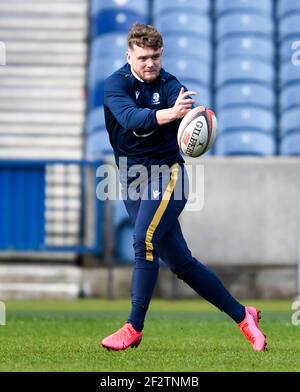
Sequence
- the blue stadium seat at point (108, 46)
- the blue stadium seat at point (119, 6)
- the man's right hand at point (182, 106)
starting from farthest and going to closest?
the blue stadium seat at point (119, 6)
the blue stadium seat at point (108, 46)
the man's right hand at point (182, 106)

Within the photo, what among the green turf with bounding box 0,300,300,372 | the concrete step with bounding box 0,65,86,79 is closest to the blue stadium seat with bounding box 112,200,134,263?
the green turf with bounding box 0,300,300,372

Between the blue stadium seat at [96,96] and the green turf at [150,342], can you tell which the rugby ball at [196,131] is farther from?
the blue stadium seat at [96,96]

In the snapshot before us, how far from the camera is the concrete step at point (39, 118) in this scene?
1373 centimetres

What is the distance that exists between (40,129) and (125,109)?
8.07 meters

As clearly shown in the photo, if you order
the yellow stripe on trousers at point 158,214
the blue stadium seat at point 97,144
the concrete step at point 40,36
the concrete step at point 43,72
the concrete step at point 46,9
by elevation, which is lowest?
the yellow stripe on trousers at point 158,214

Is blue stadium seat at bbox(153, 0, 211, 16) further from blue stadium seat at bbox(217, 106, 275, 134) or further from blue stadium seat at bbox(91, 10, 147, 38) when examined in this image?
blue stadium seat at bbox(217, 106, 275, 134)

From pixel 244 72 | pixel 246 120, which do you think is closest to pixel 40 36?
pixel 244 72

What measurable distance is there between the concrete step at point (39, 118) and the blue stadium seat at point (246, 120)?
1850 mm

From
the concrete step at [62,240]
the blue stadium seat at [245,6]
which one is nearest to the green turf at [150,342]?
the concrete step at [62,240]

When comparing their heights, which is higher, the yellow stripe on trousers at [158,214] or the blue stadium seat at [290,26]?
the blue stadium seat at [290,26]

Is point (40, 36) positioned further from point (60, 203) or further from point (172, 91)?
point (172, 91)

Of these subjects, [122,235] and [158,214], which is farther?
[122,235]

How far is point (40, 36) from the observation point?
1469 cm

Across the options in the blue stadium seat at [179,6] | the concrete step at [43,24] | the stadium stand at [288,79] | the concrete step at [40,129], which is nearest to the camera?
the stadium stand at [288,79]
